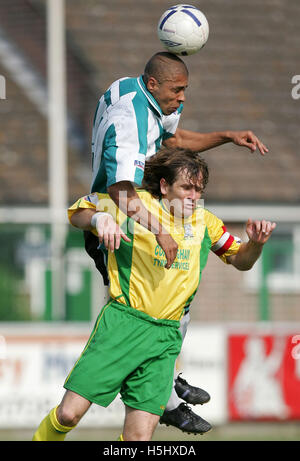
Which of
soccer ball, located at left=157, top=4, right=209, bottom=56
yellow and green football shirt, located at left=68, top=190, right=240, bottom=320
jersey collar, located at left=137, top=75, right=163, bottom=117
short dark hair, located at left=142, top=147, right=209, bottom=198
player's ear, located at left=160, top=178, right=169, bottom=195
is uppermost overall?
soccer ball, located at left=157, top=4, right=209, bottom=56

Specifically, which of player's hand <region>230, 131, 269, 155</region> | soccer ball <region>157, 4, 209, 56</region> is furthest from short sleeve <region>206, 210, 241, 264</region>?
soccer ball <region>157, 4, 209, 56</region>

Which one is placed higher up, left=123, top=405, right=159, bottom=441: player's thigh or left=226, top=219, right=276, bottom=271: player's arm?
left=226, top=219, right=276, bottom=271: player's arm

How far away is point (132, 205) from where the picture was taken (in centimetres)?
530

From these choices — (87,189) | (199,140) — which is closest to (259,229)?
(199,140)

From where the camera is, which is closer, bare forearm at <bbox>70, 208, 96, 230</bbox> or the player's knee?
the player's knee

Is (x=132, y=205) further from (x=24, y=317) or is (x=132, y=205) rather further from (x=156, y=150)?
(x=24, y=317)

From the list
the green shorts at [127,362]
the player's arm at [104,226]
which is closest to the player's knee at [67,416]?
the green shorts at [127,362]

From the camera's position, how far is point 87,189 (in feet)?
52.1

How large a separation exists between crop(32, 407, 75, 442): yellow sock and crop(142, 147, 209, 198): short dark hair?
4.99 feet

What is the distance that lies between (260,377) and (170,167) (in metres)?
7.38

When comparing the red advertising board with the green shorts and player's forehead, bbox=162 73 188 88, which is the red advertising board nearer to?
the green shorts

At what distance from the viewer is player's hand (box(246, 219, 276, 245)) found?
5590 millimetres

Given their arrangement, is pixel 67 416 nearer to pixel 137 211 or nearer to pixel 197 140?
pixel 137 211
